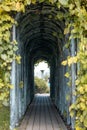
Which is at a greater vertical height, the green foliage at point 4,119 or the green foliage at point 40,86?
the green foliage at point 40,86

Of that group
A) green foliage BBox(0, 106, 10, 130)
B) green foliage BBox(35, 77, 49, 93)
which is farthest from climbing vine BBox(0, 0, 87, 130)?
green foliage BBox(35, 77, 49, 93)

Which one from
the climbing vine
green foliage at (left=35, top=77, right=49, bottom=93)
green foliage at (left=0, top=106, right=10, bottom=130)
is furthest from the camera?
green foliage at (left=35, top=77, right=49, bottom=93)

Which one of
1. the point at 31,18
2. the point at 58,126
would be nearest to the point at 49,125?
the point at 58,126

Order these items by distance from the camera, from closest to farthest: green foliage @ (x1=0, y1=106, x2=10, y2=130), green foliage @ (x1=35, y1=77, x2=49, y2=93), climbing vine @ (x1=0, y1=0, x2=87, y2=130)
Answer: climbing vine @ (x1=0, y1=0, x2=87, y2=130)
green foliage @ (x1=0, y1=106, x2=10, y2=130)
green foliage @ (x1=35, y1=77, x2=49, y2=93)

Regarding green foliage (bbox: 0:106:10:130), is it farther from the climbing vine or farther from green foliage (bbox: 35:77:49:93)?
green foliage (bbox: 35:77:49:93)

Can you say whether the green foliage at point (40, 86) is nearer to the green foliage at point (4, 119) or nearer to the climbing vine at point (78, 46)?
the green foliage at point (4, 119)

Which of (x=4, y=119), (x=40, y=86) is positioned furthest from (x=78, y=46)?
(x=40, y=86)

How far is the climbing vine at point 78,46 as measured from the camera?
536 centimetres

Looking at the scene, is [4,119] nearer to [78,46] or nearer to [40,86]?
[78,46]

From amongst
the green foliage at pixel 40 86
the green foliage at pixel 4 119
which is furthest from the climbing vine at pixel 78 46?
the green foliage at pixel 40 86

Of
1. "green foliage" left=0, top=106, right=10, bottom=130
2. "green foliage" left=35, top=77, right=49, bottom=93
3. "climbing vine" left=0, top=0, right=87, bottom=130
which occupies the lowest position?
"green foliage" left=0, top=106, right=10, bottom=130

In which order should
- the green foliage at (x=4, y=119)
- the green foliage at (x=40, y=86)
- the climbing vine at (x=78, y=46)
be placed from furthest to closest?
the green foliage at (x=40, y=86) < the green foliage at (x=4, y=119) < the climbing vine at (x=78, y=46)

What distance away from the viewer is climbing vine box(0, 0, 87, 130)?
5359mm

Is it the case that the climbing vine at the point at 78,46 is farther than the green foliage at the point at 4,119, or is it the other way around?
the green foliage at the point at 4,119
